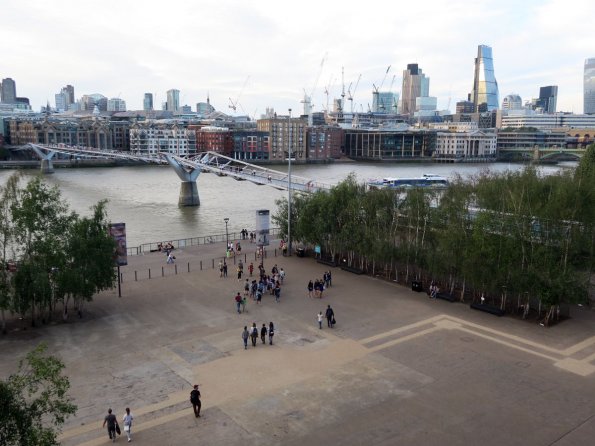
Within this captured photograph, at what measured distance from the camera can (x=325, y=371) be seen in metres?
12.7

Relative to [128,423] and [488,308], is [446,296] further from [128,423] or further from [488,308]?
[128,423]

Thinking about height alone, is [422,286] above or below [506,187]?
below

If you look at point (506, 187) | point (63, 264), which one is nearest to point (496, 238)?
point (506, 187)

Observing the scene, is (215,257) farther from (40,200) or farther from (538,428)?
(538,428)

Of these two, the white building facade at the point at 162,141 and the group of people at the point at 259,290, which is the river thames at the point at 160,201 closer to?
the group of people at the point at 259,290

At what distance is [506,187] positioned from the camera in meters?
18.6

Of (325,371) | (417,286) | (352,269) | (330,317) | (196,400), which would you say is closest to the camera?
(196,400)

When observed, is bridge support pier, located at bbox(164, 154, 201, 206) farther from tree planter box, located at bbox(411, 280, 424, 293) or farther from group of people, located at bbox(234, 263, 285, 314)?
tree planter box, located at bbox(411, 280, 424, 293)

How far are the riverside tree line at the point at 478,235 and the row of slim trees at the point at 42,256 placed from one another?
10239mm

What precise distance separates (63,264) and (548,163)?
12117 centimetres

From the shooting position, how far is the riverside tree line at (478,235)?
16.2 m

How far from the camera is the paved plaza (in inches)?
398

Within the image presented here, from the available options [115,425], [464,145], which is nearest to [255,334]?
[115,425]

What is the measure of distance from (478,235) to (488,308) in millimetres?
2317
